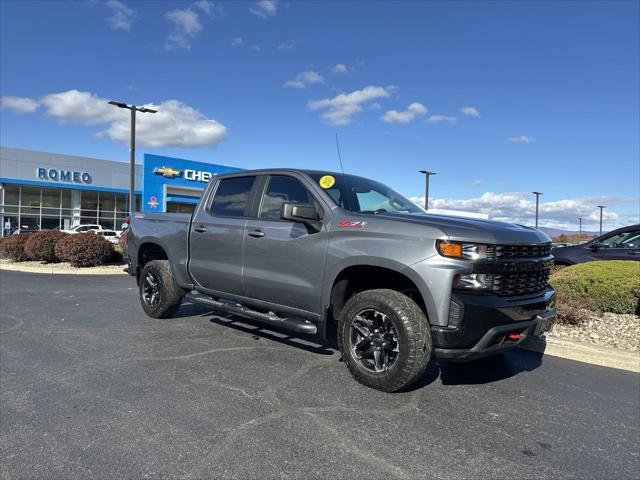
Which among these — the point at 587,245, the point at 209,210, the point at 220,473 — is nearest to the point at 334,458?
the point at 220,473

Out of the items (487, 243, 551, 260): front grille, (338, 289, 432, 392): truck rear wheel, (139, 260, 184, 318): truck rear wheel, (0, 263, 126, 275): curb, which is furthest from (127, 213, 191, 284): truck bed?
(0, 263, 126, 275): curb

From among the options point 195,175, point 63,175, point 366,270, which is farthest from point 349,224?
point 63,175

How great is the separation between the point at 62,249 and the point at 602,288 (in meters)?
13.6

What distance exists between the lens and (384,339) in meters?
3.99

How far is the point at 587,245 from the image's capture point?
388 inches

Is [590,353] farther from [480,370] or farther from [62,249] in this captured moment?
[62,249]

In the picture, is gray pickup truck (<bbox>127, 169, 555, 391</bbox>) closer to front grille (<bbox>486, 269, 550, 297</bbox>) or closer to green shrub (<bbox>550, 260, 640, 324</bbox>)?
front grille (<bbox>486, 269, 550, 297</bbox>)

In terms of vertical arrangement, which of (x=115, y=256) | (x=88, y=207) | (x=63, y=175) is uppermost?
(x=63, y=175)

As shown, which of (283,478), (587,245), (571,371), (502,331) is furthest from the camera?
(587,245)

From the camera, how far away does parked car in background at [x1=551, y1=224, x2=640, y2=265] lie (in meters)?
9.23

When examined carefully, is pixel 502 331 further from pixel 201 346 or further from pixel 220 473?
pixel 201 346

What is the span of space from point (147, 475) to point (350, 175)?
3.50 metres

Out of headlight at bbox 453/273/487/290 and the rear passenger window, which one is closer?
headlight at bbox 453/273/487/290

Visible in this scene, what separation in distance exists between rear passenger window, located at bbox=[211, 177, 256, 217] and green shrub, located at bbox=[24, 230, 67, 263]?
37.2 feet
